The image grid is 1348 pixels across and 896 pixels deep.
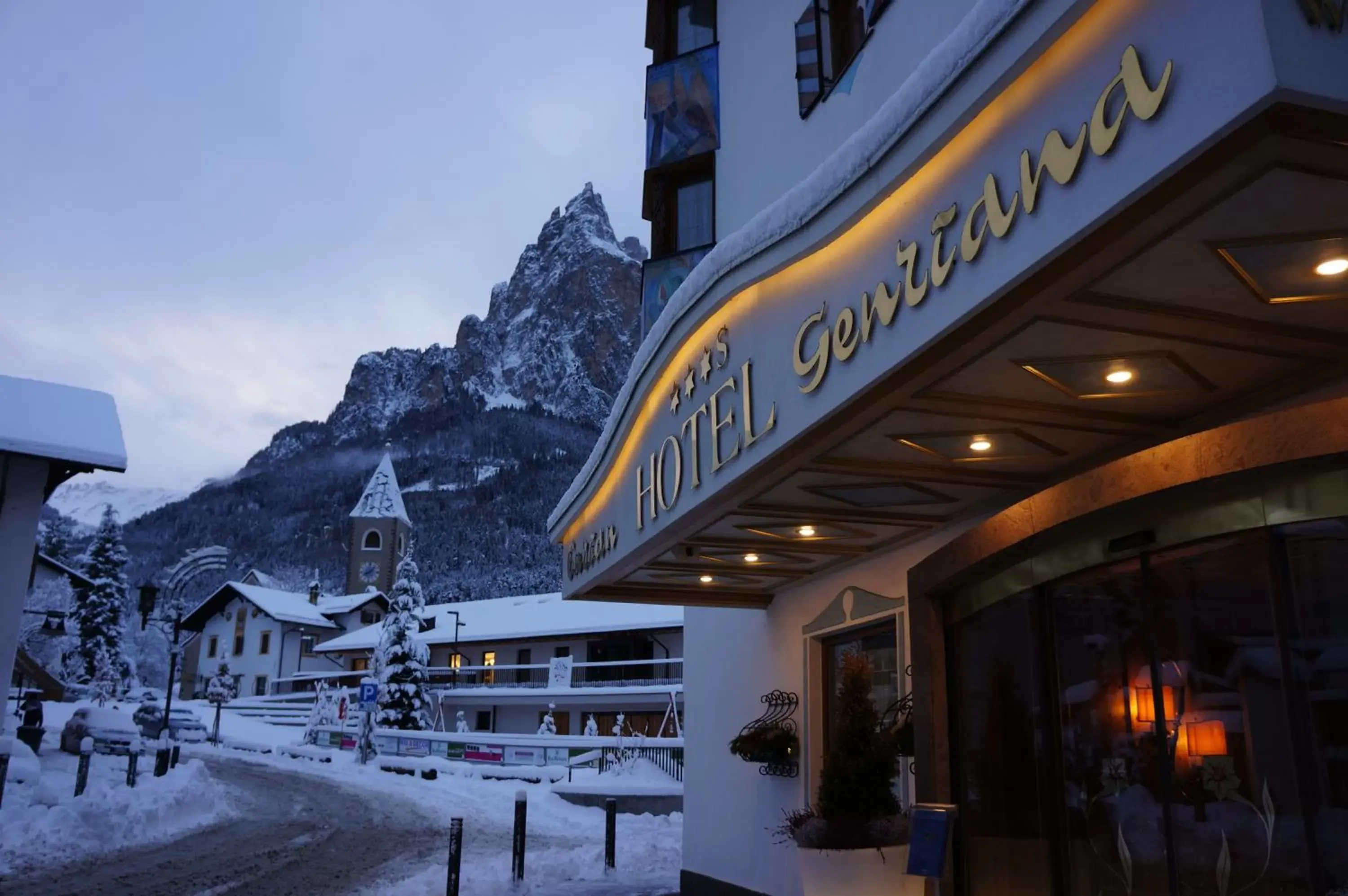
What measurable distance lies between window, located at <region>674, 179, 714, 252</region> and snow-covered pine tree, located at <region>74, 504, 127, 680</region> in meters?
57.0

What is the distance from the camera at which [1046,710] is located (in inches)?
268

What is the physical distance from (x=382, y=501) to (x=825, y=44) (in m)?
99.2

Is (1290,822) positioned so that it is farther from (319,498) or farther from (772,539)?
(319,498)

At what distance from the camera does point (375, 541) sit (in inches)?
4070

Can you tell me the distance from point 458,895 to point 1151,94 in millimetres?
11267

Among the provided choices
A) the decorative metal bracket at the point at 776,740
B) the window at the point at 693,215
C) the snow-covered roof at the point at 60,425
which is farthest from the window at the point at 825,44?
the snow-covered roof at the point at 60,425

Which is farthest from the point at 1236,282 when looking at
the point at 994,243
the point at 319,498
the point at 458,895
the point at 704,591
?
the point at 319,498

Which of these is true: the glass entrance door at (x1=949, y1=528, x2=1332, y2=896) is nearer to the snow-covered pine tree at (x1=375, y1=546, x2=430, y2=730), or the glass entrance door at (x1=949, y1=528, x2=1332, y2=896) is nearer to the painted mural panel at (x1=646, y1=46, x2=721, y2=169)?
the painted mural panel at (x1=646, y1=46, x2=721, y2=169)

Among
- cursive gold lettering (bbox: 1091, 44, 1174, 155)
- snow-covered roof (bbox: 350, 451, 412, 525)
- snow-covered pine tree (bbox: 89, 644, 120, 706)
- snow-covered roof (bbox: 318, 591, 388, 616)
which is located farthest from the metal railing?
snow-covered roof (bbox: 350, 451, 412, 525)

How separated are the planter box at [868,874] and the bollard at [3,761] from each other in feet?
48.0

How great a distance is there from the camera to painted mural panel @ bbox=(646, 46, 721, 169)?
Result: 50.5ft

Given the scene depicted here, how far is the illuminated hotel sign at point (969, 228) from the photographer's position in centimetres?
356

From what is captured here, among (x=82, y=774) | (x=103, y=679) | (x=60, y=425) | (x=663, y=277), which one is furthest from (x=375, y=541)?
(x=663, y=277)

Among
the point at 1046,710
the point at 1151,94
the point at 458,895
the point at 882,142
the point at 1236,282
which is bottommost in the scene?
the point at 458,895
